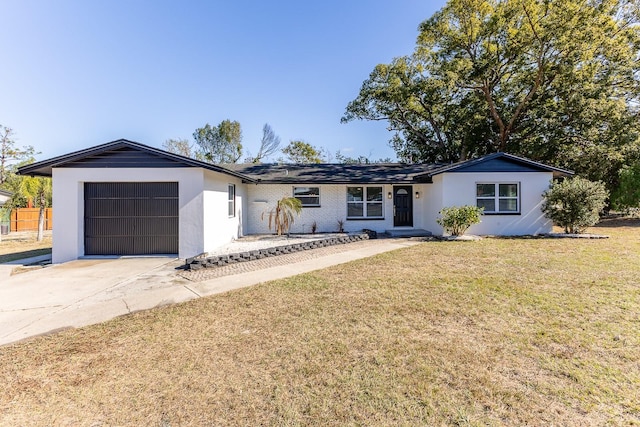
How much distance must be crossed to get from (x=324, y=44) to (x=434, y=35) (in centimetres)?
831

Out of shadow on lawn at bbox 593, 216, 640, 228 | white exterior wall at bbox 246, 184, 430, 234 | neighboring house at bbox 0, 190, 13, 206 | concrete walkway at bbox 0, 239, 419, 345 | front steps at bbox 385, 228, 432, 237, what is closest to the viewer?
concrete walkway at bbox 0, 239, 419, 345

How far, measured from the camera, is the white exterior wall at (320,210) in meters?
14.6

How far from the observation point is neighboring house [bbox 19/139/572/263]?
30.0ft

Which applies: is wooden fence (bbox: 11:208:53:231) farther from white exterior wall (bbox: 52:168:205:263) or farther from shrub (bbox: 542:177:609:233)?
shrub (bbox: 542:177:609:233)

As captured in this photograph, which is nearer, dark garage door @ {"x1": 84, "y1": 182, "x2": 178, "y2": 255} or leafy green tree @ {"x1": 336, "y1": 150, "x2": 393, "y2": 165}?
dark garage door @ {"x1": 84, "y1": 182, "x2": 178, "y2": 255}

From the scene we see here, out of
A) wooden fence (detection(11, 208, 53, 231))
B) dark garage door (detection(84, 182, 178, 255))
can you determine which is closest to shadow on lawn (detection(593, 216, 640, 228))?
dark garage door (detection(84, 182, 178, 255))

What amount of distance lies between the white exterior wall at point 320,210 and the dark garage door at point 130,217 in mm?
5381

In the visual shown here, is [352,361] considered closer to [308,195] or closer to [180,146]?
[308,195]

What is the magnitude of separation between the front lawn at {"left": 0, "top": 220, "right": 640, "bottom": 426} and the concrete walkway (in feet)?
1.99

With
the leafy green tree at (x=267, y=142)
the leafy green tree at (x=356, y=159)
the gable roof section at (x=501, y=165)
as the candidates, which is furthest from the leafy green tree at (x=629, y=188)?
the leafy green tree at (x=267, y=142)

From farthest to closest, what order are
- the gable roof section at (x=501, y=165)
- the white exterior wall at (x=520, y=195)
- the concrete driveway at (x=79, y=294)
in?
the white exterior wall at (x=520, y=195) → the gable roof section at (x=501, y=165) → the concrete driveway at (x=79, y=294)

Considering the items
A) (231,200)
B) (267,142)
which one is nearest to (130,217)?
(231,200)

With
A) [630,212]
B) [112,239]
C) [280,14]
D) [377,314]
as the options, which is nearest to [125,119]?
[280,14]

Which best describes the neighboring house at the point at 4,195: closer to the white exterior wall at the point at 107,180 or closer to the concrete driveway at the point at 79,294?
the white exterior wall at the point at 107,180
